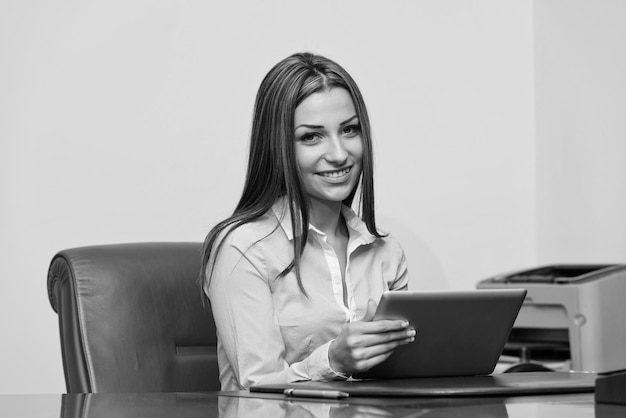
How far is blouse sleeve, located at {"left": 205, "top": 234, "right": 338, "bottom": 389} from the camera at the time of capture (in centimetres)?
158

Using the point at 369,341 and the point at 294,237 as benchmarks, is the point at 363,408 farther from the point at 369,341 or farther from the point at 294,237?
the point at 294,237

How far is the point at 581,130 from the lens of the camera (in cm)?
301

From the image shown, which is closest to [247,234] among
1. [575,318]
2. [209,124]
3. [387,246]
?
[387,246]

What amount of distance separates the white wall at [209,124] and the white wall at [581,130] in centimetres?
5

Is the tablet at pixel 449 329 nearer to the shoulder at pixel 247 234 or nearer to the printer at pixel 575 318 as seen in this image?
the shoulder at pixel 247 234

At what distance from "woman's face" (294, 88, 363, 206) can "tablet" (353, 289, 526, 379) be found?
1.44ft

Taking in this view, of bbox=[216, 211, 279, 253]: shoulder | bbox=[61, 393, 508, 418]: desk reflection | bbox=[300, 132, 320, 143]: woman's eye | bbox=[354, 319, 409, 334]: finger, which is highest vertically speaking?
bbox=[300, 132, 320, 143]: woman's eye

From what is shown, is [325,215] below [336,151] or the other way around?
below

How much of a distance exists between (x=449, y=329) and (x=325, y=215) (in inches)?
21.4

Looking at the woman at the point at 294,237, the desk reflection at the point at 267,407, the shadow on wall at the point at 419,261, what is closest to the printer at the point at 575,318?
the shadow on wall at the point at 419,261

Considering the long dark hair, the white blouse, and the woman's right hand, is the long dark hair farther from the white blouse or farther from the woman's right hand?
the woman's right hand

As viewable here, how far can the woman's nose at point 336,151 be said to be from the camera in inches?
67.3

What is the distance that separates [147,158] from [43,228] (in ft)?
1.05

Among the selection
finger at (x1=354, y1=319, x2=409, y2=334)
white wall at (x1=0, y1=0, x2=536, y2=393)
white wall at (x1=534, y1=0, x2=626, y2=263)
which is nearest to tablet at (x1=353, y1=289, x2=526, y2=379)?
finger at (x1=354, y1=319, x2=409, y2=334)
